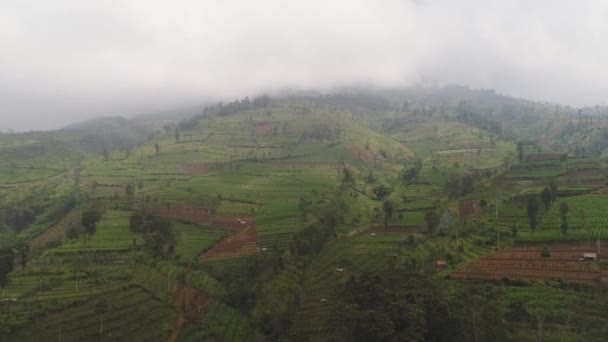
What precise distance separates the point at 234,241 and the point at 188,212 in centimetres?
1517

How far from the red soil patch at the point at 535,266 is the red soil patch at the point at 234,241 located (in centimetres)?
3084

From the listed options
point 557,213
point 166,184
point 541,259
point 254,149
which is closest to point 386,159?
point 254,149

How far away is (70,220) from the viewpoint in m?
74.5

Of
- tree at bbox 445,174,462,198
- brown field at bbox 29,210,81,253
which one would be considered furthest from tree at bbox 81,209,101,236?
tree at bbox 445,174,462,198

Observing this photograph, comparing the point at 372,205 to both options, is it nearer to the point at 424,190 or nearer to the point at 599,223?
the point at 424,190

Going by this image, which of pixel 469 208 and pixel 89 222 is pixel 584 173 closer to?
pixel 469 208

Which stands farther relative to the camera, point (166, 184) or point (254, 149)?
point (254, 149)

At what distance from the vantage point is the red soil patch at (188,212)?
237ft

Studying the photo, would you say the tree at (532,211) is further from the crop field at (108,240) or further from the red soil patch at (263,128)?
the red soil patch at (263,128)

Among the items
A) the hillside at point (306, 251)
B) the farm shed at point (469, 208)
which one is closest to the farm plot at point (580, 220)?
the hillside at point (306, 251)

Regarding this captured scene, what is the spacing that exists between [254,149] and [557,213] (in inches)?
3768

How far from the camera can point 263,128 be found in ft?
522

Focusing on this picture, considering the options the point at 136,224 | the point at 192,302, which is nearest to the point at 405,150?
the point at 136,224

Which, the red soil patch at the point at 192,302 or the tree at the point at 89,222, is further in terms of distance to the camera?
the tree at the point at 89,222
